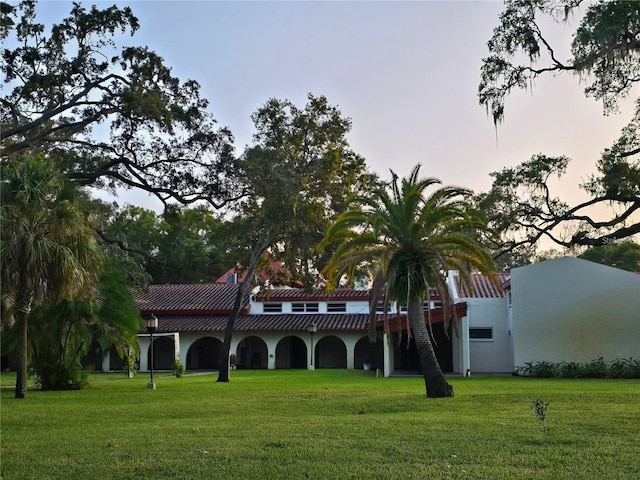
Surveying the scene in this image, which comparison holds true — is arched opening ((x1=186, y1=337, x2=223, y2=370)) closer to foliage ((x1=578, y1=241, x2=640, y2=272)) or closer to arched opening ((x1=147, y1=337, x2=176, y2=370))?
arched opening ((x1=147, y1=337, x2=176, y2=370))

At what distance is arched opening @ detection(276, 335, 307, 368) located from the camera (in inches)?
1730

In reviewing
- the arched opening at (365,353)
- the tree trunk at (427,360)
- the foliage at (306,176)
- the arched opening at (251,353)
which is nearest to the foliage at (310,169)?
the foliage at (306,176)

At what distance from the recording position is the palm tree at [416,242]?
58.6 feet

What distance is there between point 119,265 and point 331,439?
851 inches

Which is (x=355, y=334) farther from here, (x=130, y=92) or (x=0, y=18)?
(x=0, y=18)

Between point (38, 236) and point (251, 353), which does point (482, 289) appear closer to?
point (251, 353)

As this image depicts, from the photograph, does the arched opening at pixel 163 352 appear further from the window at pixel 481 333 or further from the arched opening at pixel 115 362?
the window at pixel 481 333

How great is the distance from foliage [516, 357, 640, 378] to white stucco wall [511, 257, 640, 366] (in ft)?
1.25

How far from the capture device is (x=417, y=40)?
16.0 metres

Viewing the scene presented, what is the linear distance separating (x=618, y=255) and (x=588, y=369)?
907 inches

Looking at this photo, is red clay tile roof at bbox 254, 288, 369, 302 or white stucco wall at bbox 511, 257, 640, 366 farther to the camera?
red clay tile roof at bbox 254, 288, 369, 302

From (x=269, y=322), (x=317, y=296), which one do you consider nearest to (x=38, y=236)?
(x=269, y=322)

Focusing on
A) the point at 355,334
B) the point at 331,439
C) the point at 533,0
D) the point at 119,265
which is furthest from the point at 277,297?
the point at 331,439

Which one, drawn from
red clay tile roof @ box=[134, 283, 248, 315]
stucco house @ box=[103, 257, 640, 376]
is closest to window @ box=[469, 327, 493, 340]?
stucco house @ box=[103, 257, 640, 376]
